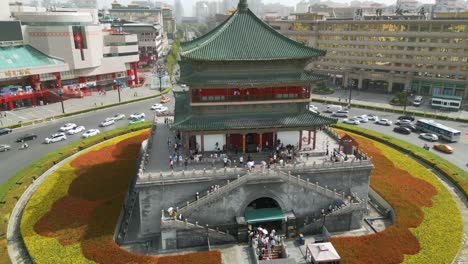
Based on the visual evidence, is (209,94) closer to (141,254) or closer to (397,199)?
(141,254)

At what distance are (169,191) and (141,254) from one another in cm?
709

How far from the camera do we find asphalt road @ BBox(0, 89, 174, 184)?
60375mm

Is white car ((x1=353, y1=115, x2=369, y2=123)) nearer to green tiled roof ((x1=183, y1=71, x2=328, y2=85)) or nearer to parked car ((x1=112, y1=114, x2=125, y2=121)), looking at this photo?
green tiled roof ((x1=183, y1=71, x2=328, y2=85))

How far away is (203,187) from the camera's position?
4153 centimetres

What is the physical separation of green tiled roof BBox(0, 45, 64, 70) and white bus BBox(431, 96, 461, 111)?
96.0m

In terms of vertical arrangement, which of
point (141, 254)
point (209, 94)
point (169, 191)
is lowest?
point (141, 254)

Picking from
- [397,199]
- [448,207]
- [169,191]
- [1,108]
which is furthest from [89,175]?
[1,108]

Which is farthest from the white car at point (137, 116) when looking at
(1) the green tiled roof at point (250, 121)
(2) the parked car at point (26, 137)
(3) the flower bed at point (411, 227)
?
(3) the flower bed at point (411, 227)

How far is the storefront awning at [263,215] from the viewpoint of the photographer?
4066cm

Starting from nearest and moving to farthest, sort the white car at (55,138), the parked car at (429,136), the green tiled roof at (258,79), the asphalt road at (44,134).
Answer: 1. the green tiled roof at (258,79)
2. the asphalt road at (44,134)
3. the parked car at (429,136)
4. the white car at (55,138)

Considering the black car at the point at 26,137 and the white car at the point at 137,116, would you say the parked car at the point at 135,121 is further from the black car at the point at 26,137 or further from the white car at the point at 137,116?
the black car at the point at 26,137

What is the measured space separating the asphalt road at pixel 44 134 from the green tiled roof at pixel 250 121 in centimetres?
3107

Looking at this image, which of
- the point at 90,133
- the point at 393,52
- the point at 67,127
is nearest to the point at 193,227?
the point at 90,133

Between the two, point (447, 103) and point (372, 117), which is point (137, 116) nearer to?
point (372, 117)
